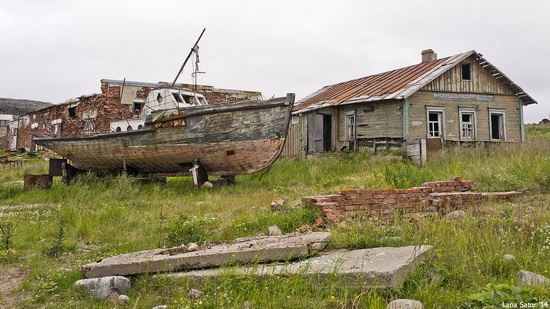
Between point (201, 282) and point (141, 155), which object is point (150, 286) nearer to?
point (201, 282)

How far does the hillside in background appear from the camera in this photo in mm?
50500

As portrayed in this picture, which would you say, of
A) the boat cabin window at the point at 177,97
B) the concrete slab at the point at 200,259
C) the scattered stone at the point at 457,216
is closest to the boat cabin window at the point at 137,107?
the boat cabin window at the point at 177,97

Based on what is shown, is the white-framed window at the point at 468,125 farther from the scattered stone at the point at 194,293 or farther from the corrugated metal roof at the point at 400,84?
the scattered stone at the point at 194,293

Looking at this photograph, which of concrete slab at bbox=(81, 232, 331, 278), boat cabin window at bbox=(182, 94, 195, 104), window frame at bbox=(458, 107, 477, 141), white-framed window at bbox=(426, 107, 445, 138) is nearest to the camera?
concrete slab at bbox=(81, 232, 331, 278)

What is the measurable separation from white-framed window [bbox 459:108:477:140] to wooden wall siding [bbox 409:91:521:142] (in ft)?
0.57

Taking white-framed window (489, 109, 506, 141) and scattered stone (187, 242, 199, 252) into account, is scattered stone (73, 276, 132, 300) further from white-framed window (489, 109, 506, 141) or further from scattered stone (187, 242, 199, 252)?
white-framed window (489, 109, 506, 141)

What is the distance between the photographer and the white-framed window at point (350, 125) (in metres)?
17.5

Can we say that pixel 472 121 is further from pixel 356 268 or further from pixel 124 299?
pixel 124 299

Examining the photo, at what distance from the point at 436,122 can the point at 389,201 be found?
11.0 metres

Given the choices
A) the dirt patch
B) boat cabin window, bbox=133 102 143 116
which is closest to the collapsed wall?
the dirt patch

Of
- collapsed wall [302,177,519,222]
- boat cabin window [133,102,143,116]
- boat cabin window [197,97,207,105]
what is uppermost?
boat cabin window [133,102,143,116]

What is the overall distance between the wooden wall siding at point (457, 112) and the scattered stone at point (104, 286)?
13563mm

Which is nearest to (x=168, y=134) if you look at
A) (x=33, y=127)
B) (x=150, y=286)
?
(x=150, y=286)

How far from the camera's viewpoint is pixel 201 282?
3.70 meters
